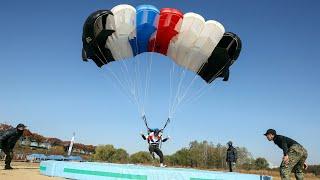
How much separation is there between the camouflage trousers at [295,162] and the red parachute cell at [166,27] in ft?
24.4

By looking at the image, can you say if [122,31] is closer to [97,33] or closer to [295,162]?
[97,33]

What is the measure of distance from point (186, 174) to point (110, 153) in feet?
173

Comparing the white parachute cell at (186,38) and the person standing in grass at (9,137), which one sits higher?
the white parachute cell at (186,38)

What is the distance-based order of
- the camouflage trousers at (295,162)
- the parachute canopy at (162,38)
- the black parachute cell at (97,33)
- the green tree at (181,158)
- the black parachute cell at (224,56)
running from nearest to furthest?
the camouflage trousers at (295,162) < the black parachute cell at (97,33) < the parachute canopy at (162,38) < the black parachute cell at (224,56) < the green tree at (181,158)

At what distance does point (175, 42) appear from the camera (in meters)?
14.5

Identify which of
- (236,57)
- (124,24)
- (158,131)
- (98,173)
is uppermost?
(124,24)

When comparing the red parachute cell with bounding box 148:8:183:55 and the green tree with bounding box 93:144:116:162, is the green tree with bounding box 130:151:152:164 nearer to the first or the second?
the green tree with bounding box 93:144:116:162

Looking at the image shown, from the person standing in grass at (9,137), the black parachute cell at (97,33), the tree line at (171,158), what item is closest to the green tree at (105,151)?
the tree line at (171,158)

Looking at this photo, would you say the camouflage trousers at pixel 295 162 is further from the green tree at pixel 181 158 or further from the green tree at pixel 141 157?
the green tree at pixel 181 158

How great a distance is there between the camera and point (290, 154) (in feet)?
26.1

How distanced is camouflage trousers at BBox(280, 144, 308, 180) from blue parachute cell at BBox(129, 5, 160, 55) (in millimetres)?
7768

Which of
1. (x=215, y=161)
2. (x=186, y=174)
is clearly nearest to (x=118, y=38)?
(x=186, y=174)

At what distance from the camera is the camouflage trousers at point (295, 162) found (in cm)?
776

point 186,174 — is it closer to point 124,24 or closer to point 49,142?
point 124,24
